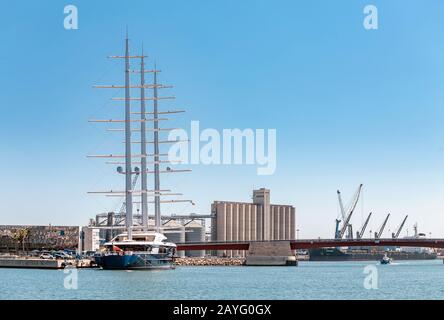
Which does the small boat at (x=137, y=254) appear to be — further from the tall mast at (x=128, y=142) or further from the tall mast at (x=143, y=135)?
the tall mast at (x=143, y=135)

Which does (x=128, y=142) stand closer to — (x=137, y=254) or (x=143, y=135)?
(x=143, y=135)

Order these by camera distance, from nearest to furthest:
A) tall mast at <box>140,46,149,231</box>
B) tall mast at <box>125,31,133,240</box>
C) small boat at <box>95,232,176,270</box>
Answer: small boat at <box>95,232,176,270</box>, tall mast at <box>125,31,133,240</box>, tall mast at <box>140,46,149,231</box>

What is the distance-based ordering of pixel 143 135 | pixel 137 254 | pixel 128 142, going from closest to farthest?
pixel 137 254, pixel 128 142, pixel 143 135

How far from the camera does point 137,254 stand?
432ft

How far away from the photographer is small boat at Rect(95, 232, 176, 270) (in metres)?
130

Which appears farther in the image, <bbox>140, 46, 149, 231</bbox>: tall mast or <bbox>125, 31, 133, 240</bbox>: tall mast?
<bbox>140, 46, 149, 231</bbox>: tall mast

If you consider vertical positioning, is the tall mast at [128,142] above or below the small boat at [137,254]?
above

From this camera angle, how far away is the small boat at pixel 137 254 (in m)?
130

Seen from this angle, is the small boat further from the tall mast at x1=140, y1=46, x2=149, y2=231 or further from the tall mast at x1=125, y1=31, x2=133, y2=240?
the tall mast at x1=140, y1=46, x2=149, y2=231

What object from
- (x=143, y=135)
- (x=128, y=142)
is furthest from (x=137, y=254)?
(x=143, y=135)

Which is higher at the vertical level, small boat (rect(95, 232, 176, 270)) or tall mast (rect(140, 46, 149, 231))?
tall mast (rect(140, 46, 149, 231))
